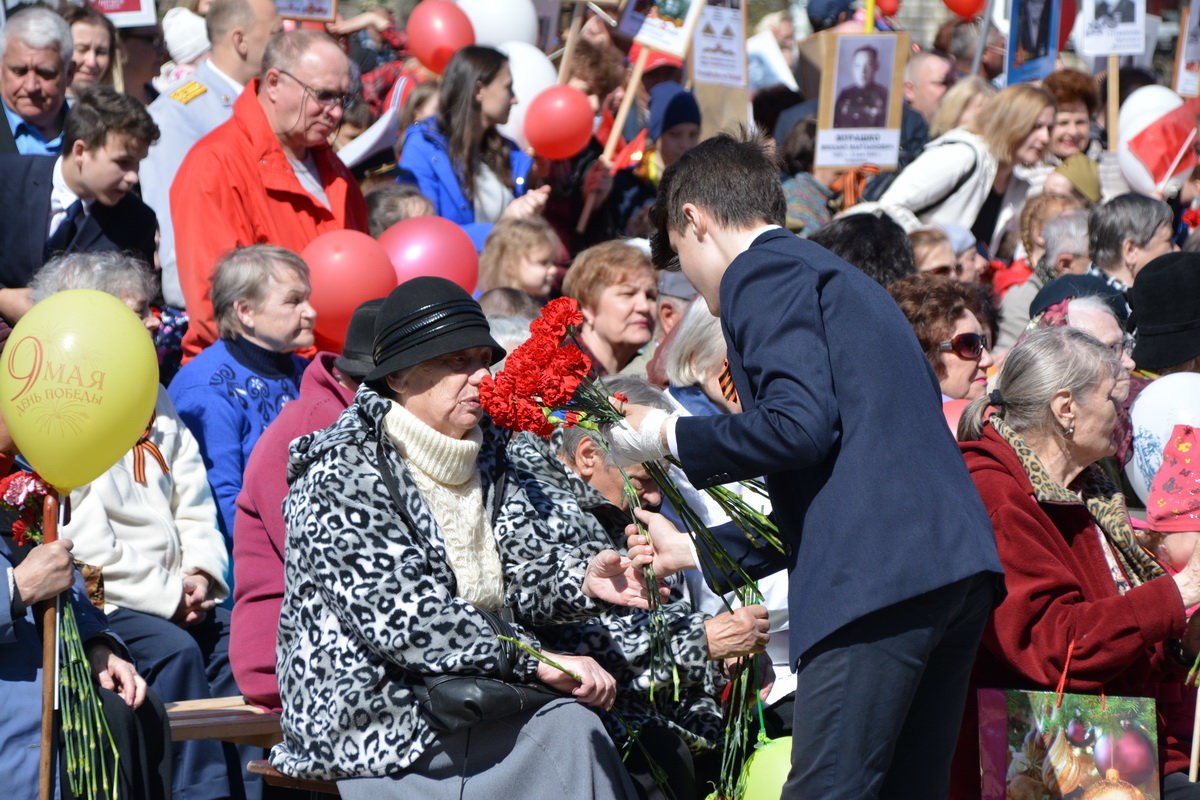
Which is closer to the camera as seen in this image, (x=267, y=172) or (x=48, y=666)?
(x=48, y=666)

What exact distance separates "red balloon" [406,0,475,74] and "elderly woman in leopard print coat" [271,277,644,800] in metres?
4.98

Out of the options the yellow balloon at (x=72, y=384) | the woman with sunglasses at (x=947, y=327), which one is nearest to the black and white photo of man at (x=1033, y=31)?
the woman with sunglasses at (x=947, y=327)

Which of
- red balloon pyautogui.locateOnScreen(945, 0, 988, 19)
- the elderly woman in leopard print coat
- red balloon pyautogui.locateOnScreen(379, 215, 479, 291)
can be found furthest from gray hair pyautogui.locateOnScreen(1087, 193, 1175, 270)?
red balloon pyautogui.locateOnScreen(945, 0, 988, 19)

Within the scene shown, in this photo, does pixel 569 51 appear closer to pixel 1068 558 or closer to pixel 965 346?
pixel 965 346

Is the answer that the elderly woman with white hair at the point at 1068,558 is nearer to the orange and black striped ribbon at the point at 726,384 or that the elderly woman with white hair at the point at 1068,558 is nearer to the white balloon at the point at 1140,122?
the orange and black striped ribbon at the point at 726,384

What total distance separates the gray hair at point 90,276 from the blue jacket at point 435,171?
245 centimetres

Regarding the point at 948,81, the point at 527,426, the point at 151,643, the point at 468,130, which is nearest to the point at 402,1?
the point at 948,81

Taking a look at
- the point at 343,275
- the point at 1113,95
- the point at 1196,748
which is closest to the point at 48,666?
the point at 343,275

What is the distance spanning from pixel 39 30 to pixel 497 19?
3.52 m

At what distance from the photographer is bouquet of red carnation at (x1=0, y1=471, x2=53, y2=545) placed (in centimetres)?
401

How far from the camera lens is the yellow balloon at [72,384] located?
389 centimetres

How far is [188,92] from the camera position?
7.05m

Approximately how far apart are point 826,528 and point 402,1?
12408 mm

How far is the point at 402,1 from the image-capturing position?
14.5 metres
